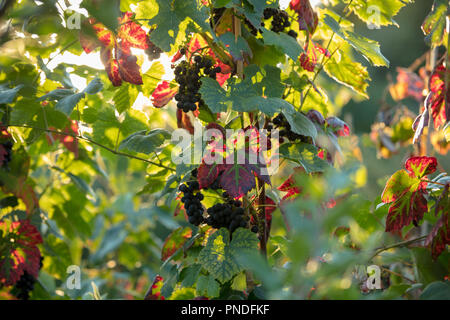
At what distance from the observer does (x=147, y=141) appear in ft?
2.71

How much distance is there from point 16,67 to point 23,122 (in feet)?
0.50

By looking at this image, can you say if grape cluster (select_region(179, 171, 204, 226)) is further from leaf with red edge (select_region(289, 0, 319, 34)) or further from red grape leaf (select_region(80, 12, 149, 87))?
leaf with red edge (select_region(289, 0, 319, 34))

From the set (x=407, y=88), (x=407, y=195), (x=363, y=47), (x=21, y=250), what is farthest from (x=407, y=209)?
(x=407, y=88)

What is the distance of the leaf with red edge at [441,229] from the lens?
67 cm

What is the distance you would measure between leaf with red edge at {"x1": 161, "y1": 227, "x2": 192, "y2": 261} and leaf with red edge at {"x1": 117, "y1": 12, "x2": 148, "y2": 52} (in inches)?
15.3

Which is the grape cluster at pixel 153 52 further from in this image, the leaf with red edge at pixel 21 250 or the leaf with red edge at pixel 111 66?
the leaf with red edge at pixel 21 250

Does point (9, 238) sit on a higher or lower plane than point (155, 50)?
lower

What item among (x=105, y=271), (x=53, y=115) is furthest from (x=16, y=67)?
(x=105, y=271)

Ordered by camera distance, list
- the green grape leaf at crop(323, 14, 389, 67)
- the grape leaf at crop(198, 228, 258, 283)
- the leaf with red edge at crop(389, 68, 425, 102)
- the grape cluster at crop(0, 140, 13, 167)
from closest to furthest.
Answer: the grape leaf at crop(198, 228, 258, 283)
the green grape leaf at crop(323, 14, 389, 67)
the grape cluster at crop(0, 140, 13, 167)
the leaf with red edge at crop(389, 68, 425, 102)

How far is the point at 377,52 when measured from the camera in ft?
2.73

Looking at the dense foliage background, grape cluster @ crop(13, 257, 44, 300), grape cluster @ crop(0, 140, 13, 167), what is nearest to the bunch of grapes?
the dense foliage background

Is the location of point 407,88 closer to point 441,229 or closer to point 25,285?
point 441,229

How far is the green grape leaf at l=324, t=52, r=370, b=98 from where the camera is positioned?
3.19 feet

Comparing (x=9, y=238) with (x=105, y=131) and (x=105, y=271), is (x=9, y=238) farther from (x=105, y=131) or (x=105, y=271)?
(x=105, y=271)
